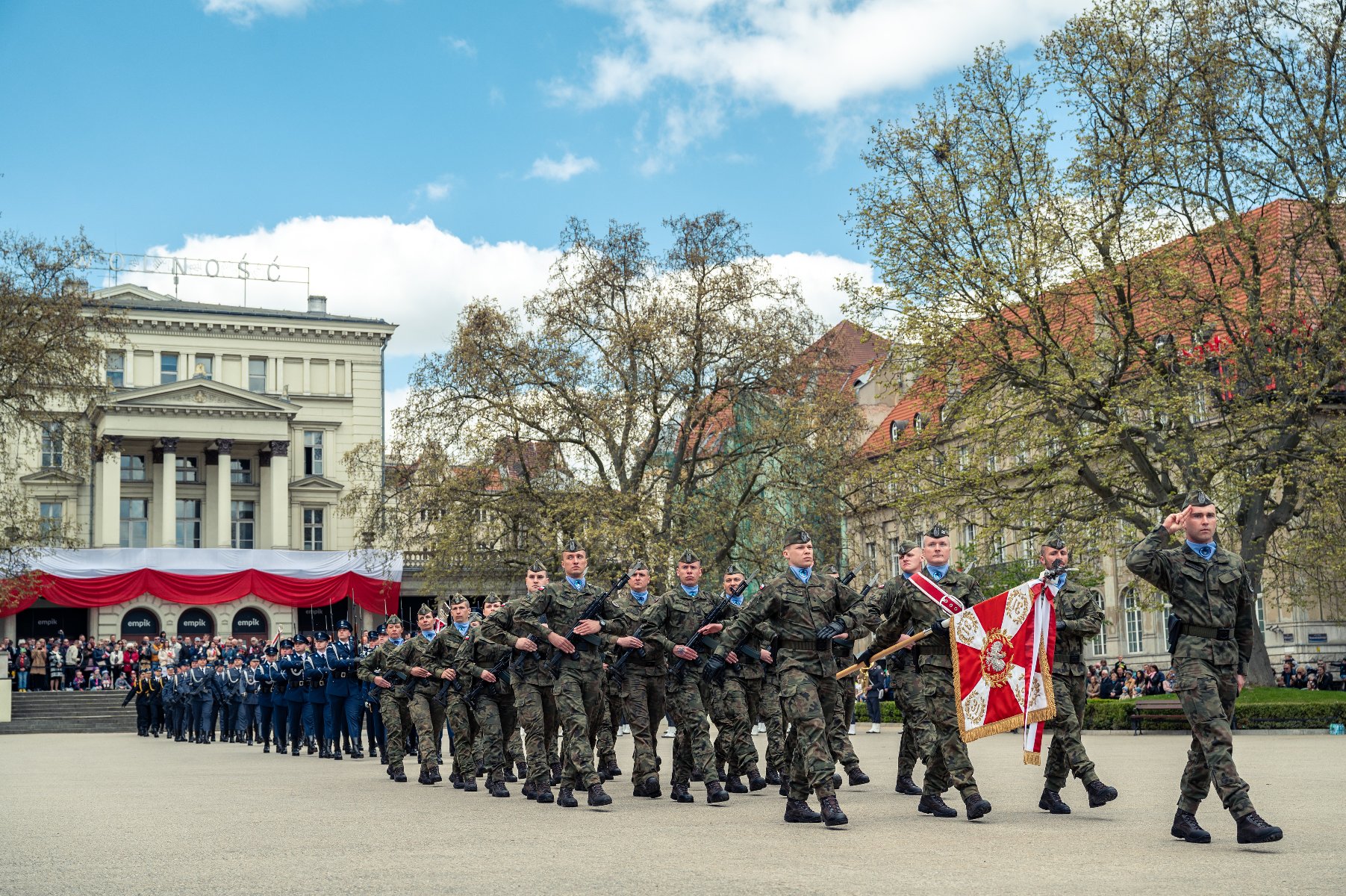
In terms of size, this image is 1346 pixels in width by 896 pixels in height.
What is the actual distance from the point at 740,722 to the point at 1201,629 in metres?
5.81

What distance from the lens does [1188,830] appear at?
10.2 meters

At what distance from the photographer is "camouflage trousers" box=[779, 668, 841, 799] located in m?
11.9

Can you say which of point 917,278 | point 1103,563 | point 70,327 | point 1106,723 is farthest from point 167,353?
point 1106,723

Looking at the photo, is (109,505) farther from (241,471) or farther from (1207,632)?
(1207,632)

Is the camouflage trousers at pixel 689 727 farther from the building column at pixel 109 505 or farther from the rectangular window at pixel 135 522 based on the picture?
the rectangular window at pixel 135 522

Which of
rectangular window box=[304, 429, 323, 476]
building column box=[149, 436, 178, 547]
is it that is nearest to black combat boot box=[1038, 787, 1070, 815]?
building column box=[149, 436, 178, 547]

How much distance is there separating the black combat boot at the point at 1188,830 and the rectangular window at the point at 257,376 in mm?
73028

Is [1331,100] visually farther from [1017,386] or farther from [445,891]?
[445,891]

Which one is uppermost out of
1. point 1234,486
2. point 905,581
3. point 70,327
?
point 70,327

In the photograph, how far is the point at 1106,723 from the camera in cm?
3195

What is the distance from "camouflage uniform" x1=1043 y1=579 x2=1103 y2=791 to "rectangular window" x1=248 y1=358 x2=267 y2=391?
69.4 metres

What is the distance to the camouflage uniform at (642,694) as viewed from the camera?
599 inches

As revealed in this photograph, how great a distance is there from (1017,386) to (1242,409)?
470cm

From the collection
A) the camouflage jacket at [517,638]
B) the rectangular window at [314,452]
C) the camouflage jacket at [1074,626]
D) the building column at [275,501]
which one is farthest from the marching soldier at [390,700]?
the rectangular window at [314,452]
